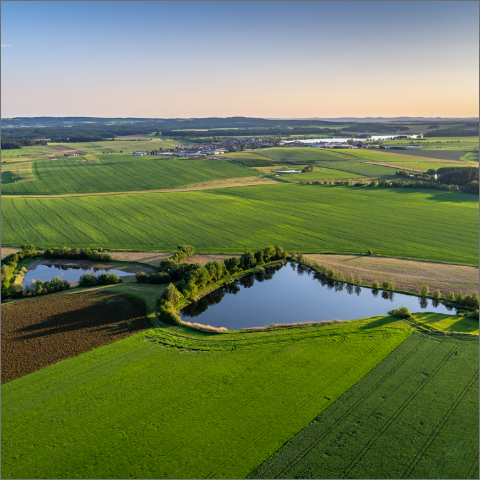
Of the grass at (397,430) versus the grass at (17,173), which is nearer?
the grass at (397,430)

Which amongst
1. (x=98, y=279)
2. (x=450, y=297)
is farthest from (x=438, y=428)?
(x=98, y=279)

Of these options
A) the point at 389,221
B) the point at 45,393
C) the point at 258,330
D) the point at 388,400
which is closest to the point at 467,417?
the point at 388,400

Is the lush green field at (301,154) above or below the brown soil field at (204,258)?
above

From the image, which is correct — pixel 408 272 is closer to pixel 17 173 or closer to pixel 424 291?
pixel 424 291

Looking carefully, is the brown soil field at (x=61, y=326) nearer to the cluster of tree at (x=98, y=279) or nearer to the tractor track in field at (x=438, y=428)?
Answer: the cluster of tree at (x=98, y=279)

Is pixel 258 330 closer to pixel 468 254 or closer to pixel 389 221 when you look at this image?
pixel 468 254

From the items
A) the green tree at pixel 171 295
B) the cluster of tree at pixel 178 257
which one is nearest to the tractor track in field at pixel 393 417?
the green tree at pixel 171 295
